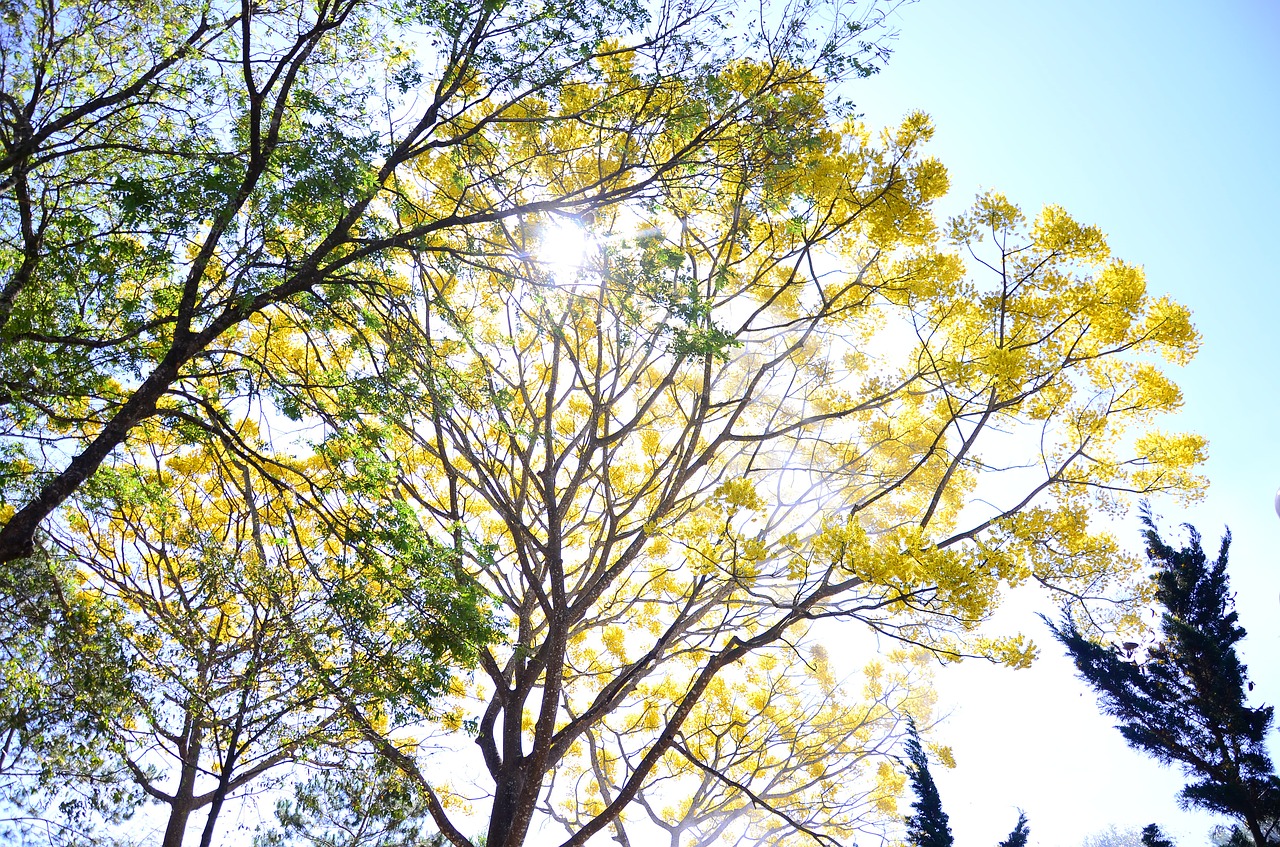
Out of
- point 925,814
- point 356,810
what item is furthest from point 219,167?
point 925,814

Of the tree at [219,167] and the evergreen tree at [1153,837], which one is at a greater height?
the tree at [219,167]

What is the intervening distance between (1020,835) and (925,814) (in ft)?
3.06

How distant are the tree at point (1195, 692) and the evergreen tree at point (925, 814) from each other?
9.53 ft

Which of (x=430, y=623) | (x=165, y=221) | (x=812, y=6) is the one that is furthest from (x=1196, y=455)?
(x=165, y=221)

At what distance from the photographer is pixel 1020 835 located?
23.9 ft

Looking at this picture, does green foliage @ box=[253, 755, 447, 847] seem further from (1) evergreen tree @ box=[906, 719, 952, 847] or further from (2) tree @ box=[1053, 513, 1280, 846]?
(2) tree @ box=[1053, 513, 1280, 846]

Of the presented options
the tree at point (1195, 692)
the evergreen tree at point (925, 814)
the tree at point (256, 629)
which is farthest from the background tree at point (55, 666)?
the tree at point (1195, 692)

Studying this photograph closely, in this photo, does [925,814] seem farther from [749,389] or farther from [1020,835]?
[749,389]

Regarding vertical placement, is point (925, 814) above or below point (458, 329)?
below

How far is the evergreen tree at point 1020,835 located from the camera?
721 centimetres

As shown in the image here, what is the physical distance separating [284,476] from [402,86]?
4.57 meters

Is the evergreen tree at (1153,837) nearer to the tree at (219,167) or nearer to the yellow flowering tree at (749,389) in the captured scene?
the yellow flowering tree at (749,389)

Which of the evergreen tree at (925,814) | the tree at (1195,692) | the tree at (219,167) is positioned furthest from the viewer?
the tree at (1195,692)

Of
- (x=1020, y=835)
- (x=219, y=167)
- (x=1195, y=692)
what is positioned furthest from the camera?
(x=1195, y=692)
